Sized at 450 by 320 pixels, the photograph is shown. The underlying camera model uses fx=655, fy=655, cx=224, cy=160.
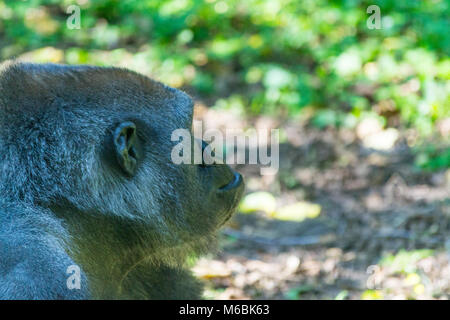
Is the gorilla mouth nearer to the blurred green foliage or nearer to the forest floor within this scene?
the forest floor

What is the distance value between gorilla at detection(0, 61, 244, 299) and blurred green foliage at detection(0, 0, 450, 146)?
3.51m

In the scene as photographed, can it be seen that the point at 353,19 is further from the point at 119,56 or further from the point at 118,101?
the point at 118,101

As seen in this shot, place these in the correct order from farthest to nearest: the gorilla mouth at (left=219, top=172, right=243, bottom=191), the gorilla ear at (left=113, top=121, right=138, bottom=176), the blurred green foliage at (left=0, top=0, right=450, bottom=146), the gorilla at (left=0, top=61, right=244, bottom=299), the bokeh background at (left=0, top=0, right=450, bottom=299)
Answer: the blurred green foliage at (left=0, top=0, right=450, bottom=146), the bokeh background at (left=0, top=0, right=450, bottom=299), the gorilla mouth at (left=219, top=172, right=243, bottom=191), the gorilla ear at (left=113, top=121, right=138, bottom=176), the gorilla at (left=0, top=61, right=244, bottom=299)

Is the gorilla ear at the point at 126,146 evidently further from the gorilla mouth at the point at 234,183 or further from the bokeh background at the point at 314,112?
the bokeh background at the point at 314,112

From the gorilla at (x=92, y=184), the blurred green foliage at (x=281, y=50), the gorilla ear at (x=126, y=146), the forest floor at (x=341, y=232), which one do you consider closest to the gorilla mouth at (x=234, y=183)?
the gorilla at (x=92, y=184)

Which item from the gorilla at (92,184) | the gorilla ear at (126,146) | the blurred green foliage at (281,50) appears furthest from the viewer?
the blurred green foliage at (281,50)

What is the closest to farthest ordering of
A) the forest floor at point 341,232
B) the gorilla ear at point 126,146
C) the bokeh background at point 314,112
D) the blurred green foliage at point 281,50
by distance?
the gorilla ear at point 126,146
the forest floor at point 341,232
the bokeh background at point 314,112
the blurred green foliage at point 281,50

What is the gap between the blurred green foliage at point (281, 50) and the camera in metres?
6.54

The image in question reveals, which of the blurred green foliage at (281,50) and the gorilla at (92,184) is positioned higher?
the blurred green foliage at (281,50)

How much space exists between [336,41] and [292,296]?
3.94 metres

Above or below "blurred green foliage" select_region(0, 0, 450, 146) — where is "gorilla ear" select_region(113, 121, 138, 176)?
below

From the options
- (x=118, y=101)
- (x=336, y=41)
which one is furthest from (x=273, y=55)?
(x=118, y=101)

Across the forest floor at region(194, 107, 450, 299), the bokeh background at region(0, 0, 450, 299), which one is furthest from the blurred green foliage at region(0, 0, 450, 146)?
the forest floor at region(194, 107, 450, 299)

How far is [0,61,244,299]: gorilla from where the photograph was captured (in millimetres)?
2627
